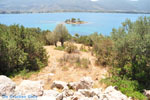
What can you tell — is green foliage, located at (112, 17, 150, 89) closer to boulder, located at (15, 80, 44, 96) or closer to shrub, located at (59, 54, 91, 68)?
shrub, located at (59, 54, 91, 68)

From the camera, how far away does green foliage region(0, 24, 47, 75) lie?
7.16 m

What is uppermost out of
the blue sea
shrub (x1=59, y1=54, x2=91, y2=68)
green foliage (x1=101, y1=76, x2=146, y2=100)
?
the blue sea

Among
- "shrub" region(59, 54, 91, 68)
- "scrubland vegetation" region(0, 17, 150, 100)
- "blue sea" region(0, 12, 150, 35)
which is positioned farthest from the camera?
"blue sea" region(0, 12, 150, 35)

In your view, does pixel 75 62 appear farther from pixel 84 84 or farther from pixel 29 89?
pixel 29 89

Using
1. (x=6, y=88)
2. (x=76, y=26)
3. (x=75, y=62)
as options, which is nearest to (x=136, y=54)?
(x=75, y=62)

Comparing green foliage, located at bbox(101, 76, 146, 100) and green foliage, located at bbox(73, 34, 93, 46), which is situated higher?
green foliage, located at bbox(73, 34, 93, 46)

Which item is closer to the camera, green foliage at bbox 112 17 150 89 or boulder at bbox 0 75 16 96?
boulder at bbox 0 75 16 96

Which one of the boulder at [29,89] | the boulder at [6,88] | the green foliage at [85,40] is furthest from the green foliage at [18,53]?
the green foliage at [85,40]

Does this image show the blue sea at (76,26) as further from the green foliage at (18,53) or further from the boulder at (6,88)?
the boulder at (6,88)

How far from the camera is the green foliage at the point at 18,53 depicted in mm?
7156

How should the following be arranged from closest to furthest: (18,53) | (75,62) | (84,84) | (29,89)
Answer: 1. (29,89)
2. (84,84)
3. (18,53)
4. (75,62)

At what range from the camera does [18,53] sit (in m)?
7.73

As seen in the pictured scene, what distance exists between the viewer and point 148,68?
6.61 m

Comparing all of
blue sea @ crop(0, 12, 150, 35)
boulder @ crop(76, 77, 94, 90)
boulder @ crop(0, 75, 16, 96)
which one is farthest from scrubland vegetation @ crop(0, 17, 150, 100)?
blue sea @ crop(0, 12, 150, 35)
